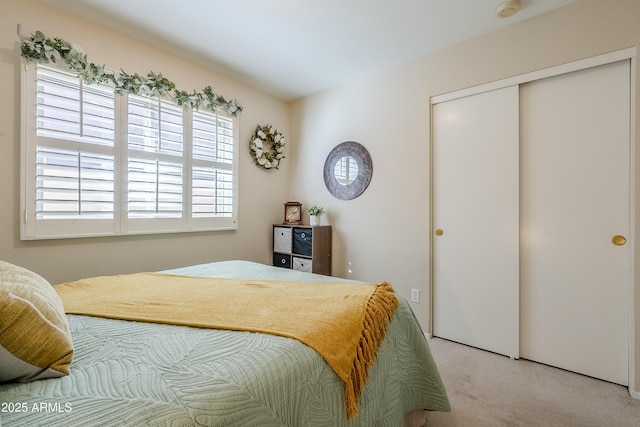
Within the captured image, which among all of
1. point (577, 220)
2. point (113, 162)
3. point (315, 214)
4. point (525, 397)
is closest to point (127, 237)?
point (113, 162)

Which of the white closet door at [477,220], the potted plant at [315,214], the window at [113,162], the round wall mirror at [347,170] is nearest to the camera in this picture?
the window at [113,162]

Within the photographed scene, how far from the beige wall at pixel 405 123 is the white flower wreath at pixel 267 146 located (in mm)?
253

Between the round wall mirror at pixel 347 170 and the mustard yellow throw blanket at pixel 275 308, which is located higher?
the round wall mirror at pixel 347 170

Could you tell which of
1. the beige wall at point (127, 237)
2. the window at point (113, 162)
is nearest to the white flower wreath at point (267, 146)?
the beige wall at point (127, 237)

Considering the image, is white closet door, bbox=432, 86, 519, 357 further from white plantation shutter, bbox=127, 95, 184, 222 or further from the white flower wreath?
white plantation shutter, bbox=127, 95, 184, 222

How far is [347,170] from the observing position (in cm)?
313

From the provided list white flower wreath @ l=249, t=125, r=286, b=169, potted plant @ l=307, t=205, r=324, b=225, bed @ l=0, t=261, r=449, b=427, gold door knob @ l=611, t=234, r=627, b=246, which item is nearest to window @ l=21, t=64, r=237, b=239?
white flower wreath @ l=249, t=125, r=286, b=169

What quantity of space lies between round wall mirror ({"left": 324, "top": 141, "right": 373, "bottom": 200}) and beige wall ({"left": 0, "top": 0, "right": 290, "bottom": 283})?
0.71 meters

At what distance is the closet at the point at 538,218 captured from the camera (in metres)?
1.86

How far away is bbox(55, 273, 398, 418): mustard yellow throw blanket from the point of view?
1.00m

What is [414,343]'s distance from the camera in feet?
4.53

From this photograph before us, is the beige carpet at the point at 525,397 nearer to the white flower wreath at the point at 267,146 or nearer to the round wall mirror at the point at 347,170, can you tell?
the round wall mirror at the point at 347,170

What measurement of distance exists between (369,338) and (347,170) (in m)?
2.21

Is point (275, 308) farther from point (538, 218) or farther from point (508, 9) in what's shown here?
point (508, 9)
